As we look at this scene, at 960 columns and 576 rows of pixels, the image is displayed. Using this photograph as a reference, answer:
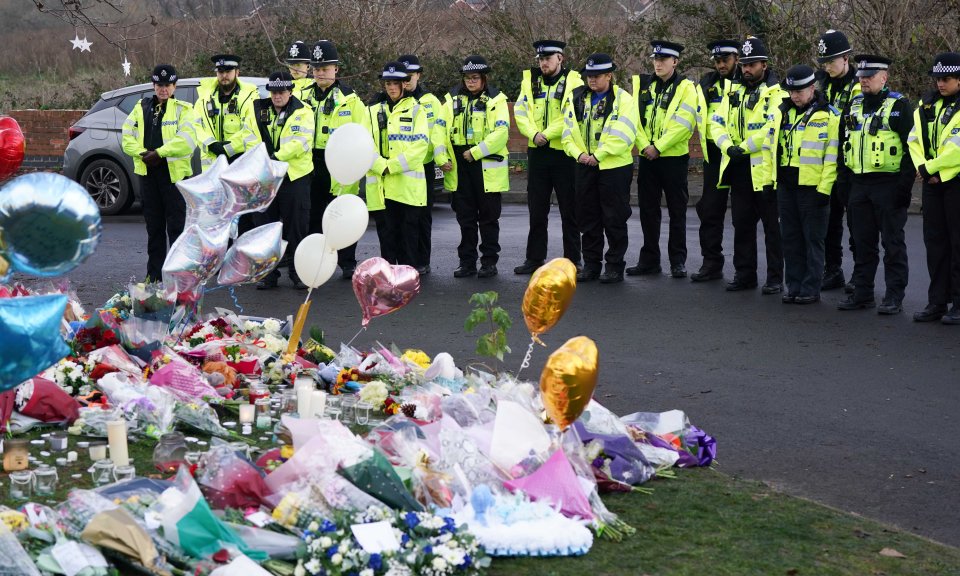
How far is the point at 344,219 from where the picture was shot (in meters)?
8.67

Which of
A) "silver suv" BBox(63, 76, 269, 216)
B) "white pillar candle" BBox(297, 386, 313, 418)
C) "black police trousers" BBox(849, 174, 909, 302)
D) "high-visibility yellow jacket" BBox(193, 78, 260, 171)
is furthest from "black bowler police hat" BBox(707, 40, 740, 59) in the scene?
"silver suv" BBox(63, 76, 269, 216)

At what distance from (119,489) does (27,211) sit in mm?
1388

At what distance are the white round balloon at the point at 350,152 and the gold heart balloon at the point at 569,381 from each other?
10.2 ft

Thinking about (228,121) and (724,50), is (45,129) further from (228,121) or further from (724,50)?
(724,50)

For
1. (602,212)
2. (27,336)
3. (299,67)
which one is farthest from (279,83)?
(27,336)

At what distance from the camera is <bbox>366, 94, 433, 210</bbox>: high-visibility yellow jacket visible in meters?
13.1

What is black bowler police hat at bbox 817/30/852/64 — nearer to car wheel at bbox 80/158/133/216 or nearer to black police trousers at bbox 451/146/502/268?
black police trousers at bbox 451/146/502/268

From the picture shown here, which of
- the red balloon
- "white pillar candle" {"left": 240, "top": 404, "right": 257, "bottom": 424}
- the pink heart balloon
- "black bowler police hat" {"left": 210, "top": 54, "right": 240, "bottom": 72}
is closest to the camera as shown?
"white pillar candle" {"left": 240, "top": 404, "right": 257, "bottom": 424}

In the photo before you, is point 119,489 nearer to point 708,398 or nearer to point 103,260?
point 708,398

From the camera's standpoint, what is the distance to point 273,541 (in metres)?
5.30

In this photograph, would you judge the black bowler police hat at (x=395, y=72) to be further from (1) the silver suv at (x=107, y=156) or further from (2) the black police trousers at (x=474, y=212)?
(1) the silver suv at (x=107, y=156)

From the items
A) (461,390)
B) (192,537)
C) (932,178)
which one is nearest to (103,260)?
(461,390)

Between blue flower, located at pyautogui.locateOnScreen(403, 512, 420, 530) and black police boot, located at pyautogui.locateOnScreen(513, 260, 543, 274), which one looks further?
black police boot, located at pyautogui.locateOnScreen(513, 260, 543, 274)

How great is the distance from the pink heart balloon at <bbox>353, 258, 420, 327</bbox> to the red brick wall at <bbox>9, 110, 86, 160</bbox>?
16332 millimetres
